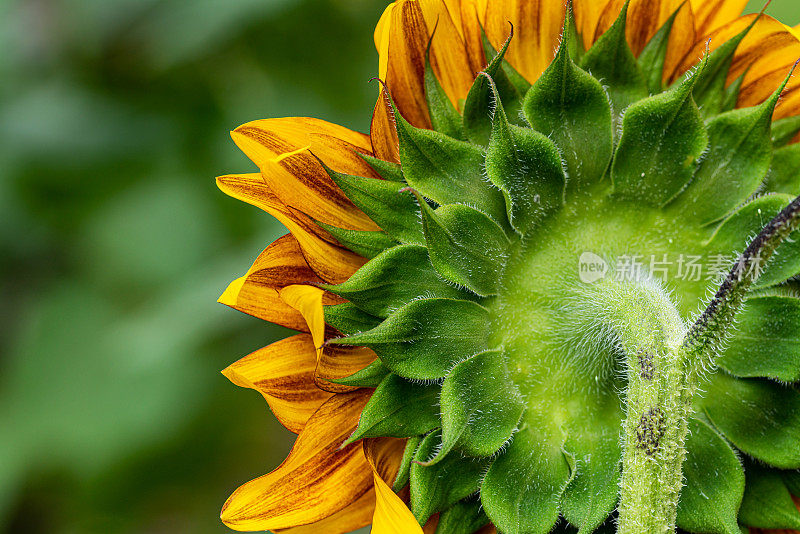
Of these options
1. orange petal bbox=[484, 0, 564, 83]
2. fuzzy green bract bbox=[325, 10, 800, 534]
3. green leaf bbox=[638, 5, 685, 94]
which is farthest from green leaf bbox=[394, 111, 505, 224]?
green leaf bbox=[638, 5, 685, 94]

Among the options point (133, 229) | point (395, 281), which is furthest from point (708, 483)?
point (133, 229)

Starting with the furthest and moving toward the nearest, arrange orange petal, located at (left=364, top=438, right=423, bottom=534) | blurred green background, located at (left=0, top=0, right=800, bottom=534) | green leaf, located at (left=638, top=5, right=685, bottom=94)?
blurred green background, located at (left=0, top=0, right=800, bottom=534) < green leaf, located at (left=638, top=5, right=685, bottom=94) < orange petal, located at (left=364, top=438, right=423, bottom=534)

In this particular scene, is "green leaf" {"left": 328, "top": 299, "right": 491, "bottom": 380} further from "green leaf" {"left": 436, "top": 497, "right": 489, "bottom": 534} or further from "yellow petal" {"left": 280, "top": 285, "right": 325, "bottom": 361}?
"green leaf" {"left": 436, "top": 497, "right": 489, "bottom": 534}

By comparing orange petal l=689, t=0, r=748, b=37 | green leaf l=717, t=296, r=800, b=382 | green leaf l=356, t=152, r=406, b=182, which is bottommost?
green leaf l=717, t=296, r=800, b=382

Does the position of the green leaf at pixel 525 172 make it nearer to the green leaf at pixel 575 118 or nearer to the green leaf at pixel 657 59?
the green leaf at pixel 575 118

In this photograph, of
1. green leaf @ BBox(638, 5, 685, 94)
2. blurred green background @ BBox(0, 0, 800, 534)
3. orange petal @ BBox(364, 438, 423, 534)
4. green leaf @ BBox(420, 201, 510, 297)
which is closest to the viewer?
orange petal @ BBox(364, 438, 423, 534)

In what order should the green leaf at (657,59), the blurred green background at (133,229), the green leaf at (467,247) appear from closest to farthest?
1. the green leaf at (467,247)
2. the green leaf at (657,59)
3. the blurred green background at (133,229)

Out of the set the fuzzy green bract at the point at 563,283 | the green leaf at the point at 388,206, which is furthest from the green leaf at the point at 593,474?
the green leaf at the point at 388,206

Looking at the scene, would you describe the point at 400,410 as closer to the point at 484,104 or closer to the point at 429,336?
the point at 429,336
